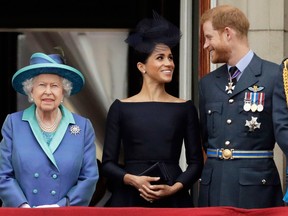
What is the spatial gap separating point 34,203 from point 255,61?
1450mm

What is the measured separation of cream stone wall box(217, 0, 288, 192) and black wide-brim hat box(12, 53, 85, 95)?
1785 mm

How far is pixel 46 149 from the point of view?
19.2 feet

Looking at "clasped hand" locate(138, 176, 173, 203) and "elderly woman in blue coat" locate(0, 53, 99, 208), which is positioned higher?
"elderly woman in blue coat" locate(0, 53, 99, 208)

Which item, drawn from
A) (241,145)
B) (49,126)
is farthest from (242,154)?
(49,126)

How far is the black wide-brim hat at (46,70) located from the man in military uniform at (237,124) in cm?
78

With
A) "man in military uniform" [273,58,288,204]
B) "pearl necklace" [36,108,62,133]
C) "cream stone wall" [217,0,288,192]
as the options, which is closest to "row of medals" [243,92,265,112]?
"man in military uniform" [273,58,288,204]

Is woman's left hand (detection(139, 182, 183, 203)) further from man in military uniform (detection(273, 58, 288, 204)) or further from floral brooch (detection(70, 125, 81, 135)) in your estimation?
man in military uniform (detection(273, 58, 288, 204))

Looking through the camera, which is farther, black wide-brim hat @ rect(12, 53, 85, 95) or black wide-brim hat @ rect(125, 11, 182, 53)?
black wide-brim hat @ rect(125, 11, 182, 53)

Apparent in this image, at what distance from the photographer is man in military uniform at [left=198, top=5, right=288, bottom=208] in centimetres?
600

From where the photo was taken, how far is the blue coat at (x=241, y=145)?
236 inches

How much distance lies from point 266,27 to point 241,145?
5.46 feet

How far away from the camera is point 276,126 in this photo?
575 cm

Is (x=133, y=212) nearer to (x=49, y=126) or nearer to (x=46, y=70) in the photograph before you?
(x=49, y=126)

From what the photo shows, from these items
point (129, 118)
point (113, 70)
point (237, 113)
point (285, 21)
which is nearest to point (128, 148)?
point (129, 118)
